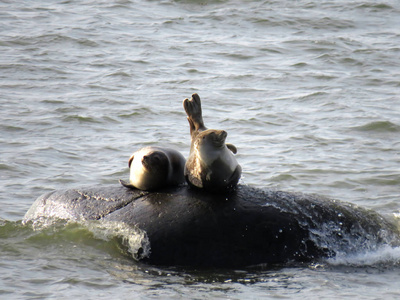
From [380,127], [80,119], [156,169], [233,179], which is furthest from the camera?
[80,119]

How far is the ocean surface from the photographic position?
554 centimetres

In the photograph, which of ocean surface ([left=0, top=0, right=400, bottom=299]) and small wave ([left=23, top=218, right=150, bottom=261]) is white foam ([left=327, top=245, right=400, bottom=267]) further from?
small wave ([left=23, top=218, right=150, bottom=261])

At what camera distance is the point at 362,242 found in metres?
5.99

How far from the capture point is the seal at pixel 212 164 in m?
5.88

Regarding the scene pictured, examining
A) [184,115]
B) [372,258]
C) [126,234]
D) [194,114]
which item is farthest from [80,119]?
[372,258]

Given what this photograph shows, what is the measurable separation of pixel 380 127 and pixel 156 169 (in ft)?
18.0

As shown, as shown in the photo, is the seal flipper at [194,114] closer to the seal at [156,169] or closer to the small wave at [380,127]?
the seal at [156,169]

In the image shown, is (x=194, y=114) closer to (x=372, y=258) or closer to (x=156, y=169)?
(x=156, y=169)

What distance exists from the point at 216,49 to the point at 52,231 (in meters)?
9.17

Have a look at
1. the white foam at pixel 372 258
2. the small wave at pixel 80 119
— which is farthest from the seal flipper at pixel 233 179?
the small wave at pixel 80 119

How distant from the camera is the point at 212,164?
5879 mm

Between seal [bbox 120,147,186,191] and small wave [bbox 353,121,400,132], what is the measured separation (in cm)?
502

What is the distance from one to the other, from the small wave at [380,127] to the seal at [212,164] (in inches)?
201

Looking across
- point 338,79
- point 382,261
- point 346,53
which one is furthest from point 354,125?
point 382,261
